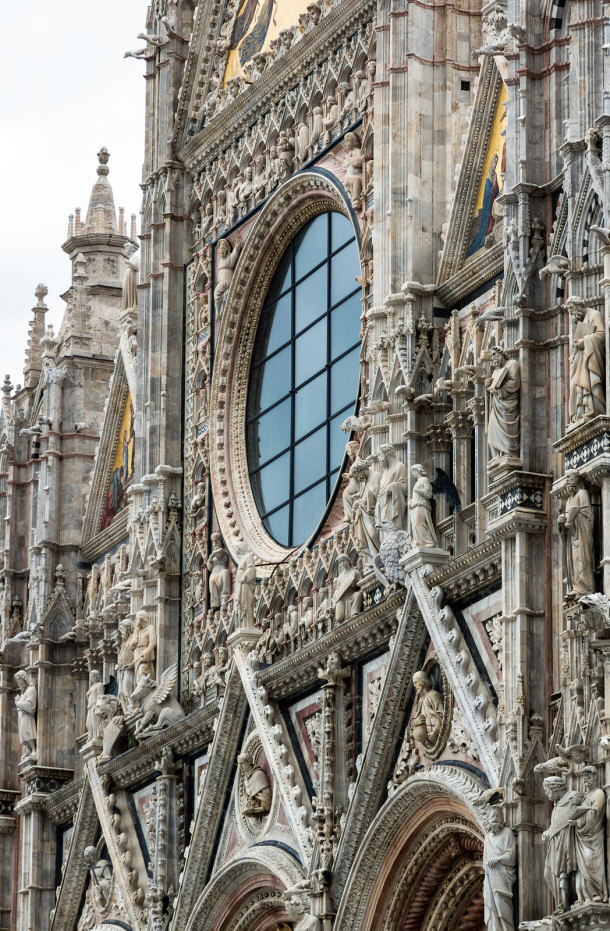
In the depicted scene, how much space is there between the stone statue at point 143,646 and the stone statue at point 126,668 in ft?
0.37

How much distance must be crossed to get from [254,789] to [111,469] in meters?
9.43

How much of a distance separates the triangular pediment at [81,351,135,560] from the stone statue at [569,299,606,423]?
45.0 ft

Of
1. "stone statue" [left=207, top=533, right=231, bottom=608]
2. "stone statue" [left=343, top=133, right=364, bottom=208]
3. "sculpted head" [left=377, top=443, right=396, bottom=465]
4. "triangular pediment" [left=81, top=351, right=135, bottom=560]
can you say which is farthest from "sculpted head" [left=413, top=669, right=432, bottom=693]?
"triangular pediment" [left=81, top=351, right=135, bottom=560]

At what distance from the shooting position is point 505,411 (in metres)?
23.2

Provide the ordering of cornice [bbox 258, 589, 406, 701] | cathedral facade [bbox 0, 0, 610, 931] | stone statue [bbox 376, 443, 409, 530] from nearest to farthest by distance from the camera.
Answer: cathedral facade [bbox 0, 0, 610, 931], cornice [bbox 258, 589, 406, 701], stone statue [bbox 376, 443, 409, 530]

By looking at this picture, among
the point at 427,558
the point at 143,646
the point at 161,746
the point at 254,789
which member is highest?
the point at 143,646

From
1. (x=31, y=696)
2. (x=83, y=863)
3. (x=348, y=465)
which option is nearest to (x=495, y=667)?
(x=348, y=465)

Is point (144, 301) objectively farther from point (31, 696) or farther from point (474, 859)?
point (474, 859)

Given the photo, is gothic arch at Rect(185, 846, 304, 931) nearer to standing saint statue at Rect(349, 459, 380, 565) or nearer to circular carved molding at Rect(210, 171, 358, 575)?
standing saint statue at Rect(349, 459, 380, 565)

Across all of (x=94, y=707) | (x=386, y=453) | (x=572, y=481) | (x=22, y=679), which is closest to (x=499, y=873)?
(x=572, y=481)

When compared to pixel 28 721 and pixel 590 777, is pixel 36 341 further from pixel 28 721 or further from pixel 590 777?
pixel 590 777

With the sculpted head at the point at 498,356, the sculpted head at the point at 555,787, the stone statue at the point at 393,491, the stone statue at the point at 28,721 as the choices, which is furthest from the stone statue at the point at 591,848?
the stone statue at the point at 28,721

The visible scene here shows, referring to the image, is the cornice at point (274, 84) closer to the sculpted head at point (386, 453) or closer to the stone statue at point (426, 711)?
the sculpted head at point (386, 453)

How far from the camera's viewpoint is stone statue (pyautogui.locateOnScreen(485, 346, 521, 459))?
23.1 metres
